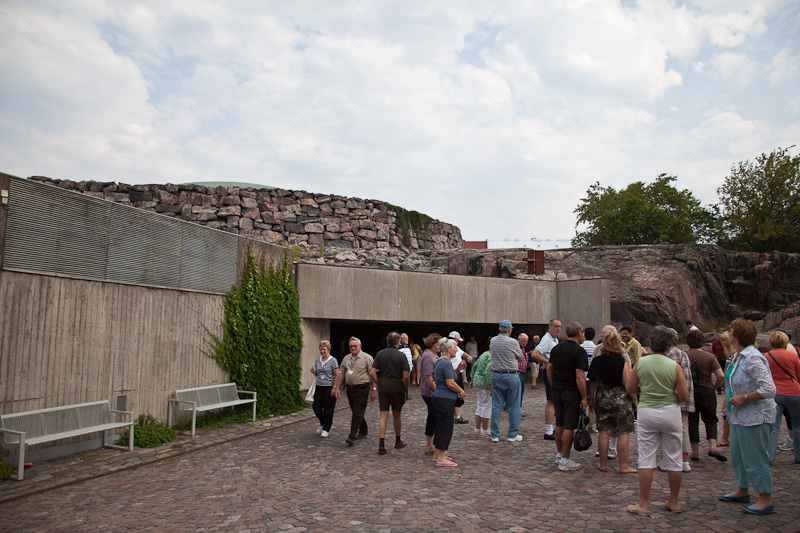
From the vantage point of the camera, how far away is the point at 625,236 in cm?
3691

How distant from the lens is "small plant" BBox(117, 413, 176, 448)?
26.5 ft

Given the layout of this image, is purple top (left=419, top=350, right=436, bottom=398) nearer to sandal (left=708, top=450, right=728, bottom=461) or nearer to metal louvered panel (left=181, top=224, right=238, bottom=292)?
sandal (left=708, top=450, right=728, bottom=461)

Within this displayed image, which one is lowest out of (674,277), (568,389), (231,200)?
(568,389)

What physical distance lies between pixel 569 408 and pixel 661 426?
167cm

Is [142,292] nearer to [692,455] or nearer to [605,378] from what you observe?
[605,378]

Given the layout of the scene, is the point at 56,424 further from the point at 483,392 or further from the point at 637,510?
the point at 637,510

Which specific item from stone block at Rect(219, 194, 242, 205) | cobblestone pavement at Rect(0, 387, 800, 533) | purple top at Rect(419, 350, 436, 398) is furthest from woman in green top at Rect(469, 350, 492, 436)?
stone block at Rect(219, 194, 242, 205)

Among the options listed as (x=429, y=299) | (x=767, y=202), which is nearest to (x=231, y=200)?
(x=429, y=299)

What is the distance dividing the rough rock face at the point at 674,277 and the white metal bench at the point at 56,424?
14513mm

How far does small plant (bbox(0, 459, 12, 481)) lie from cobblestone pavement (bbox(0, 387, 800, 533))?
238 millimetres

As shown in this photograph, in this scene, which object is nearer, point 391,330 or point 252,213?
point 252,213

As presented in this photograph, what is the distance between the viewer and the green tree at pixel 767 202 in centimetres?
2941

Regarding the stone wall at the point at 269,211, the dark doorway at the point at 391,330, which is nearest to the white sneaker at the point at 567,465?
the dark doorway at the point at 391,330

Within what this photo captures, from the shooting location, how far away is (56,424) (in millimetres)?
6945
